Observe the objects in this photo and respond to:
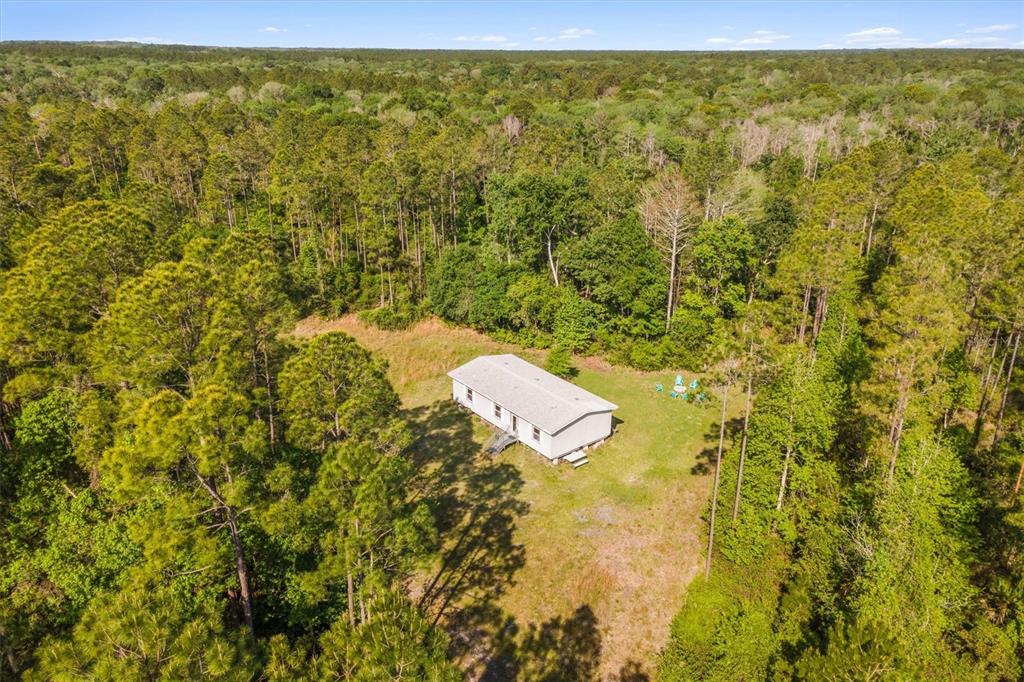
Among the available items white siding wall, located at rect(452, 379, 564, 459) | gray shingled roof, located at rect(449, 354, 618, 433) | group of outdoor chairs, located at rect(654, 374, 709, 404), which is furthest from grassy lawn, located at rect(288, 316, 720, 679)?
gray shingled roof, located at rect(449, 354, 618, 433)

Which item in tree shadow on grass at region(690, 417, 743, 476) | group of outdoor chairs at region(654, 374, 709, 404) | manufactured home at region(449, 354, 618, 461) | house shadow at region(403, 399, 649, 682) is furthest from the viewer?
group of outdoor chairs at region(654, 374, 709, 404)

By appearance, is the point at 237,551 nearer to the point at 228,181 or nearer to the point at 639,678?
the point at 639,678

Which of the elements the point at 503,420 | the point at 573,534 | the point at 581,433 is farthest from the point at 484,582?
the point at 503,420

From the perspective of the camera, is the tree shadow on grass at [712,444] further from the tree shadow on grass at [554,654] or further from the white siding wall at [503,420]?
the tree shadow on grass at [554,654]

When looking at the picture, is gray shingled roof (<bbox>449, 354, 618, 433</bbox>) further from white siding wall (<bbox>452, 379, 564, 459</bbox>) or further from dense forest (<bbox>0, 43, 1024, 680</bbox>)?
dense forest (<bbox>0, 43, 1024, 680</bbox>)

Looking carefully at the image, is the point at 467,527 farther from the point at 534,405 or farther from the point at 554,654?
the point at 534,405

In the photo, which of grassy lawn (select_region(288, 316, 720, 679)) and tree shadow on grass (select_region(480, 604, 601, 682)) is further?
grassy lawn (select_region(288, 316, 720, 679))

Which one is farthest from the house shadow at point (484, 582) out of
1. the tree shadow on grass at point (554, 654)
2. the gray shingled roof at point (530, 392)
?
the gray shingled roof at point (530, 392)

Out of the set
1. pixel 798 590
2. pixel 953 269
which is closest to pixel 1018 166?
pixel 953 269
